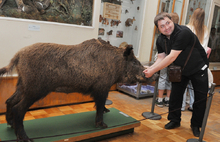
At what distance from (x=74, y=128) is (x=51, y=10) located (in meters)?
2.25

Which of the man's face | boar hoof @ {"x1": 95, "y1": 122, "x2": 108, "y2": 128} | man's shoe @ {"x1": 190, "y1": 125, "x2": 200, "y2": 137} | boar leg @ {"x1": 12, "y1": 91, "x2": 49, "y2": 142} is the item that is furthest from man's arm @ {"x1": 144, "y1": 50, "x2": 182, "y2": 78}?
boar leg @ {"x1": 12, "y1": 91, "x2": 49, "y2": 142}

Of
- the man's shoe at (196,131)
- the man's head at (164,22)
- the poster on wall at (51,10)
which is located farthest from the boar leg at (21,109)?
the man's shoe at (196,131)

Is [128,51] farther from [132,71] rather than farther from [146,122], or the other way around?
[146,122]

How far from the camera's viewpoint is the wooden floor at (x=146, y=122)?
3.22 m

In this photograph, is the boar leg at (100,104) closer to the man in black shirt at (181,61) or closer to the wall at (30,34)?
the man in black shirt at (181,61)

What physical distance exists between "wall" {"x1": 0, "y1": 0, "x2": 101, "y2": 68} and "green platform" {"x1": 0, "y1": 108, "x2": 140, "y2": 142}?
139cm

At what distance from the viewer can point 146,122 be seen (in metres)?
3.79

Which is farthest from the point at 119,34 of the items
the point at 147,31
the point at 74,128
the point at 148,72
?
the point at 74,128

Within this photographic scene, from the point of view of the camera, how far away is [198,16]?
3.71 m

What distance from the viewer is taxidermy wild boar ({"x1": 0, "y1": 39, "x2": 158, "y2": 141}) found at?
92.6 inches

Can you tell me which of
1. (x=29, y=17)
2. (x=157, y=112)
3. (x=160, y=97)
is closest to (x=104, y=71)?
(x=29, y=17)

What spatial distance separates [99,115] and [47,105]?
61.4 inches

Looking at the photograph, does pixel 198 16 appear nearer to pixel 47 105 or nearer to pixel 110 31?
pixel 110 31

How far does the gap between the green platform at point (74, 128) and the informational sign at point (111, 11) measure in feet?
8.39
